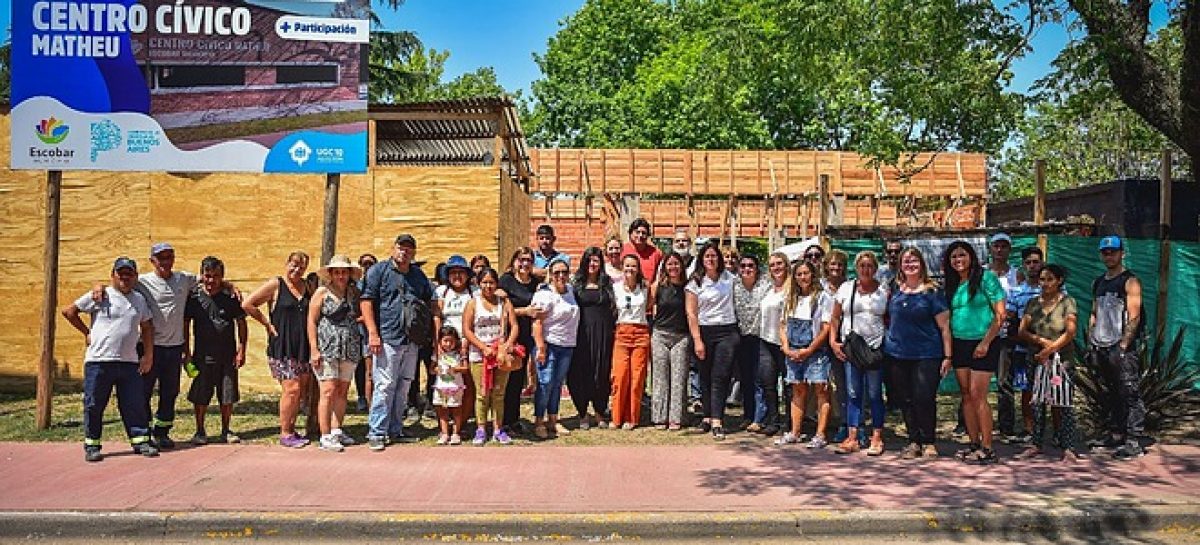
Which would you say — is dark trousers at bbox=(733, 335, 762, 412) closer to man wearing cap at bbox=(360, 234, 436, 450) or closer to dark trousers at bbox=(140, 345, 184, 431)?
man wearing cap at bbox=(360, 234, 436, 450)

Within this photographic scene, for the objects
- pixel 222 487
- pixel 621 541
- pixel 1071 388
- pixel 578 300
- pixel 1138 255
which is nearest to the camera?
pixel 621 541

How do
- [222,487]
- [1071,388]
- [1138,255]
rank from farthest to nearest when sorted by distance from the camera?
1. [1138,255]
2. [1071,388]
3. [222,487]

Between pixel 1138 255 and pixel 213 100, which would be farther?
pixel 1138 255

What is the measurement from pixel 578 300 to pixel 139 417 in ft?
13.0

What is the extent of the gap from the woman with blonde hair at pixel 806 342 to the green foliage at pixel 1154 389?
2.50m

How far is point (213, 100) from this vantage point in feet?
31.1

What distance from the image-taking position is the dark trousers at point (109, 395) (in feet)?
25.3

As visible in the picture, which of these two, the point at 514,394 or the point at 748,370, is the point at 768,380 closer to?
the point at 748,370

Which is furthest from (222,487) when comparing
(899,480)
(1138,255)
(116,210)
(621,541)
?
(1138,255)

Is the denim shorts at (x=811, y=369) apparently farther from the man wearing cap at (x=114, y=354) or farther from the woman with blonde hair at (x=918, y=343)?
the man wearing cap at (x=114, y=354)

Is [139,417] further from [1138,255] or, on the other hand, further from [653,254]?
[1138,255]

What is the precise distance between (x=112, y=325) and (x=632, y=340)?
14.9 feet

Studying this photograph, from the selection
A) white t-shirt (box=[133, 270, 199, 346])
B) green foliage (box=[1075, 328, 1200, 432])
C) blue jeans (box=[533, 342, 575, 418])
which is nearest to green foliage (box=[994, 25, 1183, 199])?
green foliage (box=[1075, 328, 1200, 432])

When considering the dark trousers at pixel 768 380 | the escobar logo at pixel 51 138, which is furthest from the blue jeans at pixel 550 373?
the escobar logo at pixel 51 138
